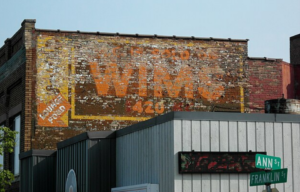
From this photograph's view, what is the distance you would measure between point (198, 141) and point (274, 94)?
1621cm

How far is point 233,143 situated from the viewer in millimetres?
16469

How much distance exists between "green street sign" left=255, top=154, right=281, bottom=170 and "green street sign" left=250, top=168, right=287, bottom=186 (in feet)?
0.46

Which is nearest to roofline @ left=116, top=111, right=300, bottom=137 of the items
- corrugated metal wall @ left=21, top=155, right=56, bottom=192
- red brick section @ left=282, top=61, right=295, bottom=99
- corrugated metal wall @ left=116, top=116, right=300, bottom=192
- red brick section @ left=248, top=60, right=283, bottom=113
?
corrugated metal wall @ left=116, top=116, right=300, bottom=192

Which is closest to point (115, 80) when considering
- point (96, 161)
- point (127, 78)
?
point (127, 78)

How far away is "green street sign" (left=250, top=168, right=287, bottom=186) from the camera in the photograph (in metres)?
11.5

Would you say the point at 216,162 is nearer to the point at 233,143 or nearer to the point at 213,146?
the point at 213,146

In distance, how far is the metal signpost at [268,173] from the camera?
37.7ft

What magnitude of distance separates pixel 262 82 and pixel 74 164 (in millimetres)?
13337

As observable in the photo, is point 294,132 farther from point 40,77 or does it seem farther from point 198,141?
point 40,77

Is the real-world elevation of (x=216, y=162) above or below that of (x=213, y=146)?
below

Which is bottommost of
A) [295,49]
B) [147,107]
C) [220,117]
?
[220,117]

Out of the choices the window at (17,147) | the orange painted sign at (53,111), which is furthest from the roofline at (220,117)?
the window at (17,147)

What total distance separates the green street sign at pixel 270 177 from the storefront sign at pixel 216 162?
155 inches

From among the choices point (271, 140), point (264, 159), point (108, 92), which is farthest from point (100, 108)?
point (264, 159)
